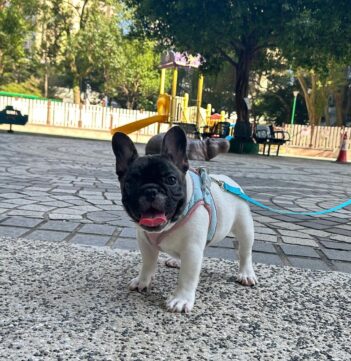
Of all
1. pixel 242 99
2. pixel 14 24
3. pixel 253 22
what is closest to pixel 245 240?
pixel 253 22

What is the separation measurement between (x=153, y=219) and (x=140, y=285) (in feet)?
2.18

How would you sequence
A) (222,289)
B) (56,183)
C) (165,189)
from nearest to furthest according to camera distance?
1. (165,189)
2. (222,289)
3. (56,183)

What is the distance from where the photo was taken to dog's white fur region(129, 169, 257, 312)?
7.06 feet

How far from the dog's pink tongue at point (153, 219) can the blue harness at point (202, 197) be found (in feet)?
0.61

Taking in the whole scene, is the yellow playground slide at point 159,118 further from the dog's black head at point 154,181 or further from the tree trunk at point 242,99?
the dog's black head at point 154,181

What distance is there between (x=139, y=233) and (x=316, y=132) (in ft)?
87.8

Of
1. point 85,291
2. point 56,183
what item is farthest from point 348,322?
point 56,183

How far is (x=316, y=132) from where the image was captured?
1078 inches

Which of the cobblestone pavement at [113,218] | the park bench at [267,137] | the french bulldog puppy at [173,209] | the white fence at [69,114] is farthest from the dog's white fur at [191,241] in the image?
the white fence at [69,114]

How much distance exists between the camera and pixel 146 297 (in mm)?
2396

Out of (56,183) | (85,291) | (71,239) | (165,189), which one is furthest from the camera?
(56,183)

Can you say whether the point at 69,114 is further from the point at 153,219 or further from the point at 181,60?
the point at 153,219

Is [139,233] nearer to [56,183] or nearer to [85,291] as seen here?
[85,291]

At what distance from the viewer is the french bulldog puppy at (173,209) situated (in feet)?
6.41
